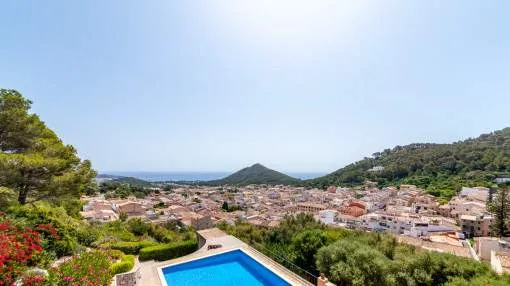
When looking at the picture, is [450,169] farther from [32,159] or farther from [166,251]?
[32,159]

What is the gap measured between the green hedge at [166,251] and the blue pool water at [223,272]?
1.79 m

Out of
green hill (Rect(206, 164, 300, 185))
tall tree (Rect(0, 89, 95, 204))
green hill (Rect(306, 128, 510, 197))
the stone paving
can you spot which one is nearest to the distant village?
green hill (Rect(306, 128, 510, 197))

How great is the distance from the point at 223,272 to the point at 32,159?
8396 millimetres

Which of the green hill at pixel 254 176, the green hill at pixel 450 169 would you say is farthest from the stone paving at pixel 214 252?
the green hill at pixel 254 176

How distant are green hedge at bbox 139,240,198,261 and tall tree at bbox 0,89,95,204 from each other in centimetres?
421

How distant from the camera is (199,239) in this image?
16.5 meters

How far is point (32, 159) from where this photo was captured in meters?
9.97

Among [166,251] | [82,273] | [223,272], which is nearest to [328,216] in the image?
[166,251]

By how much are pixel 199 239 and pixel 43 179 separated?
8482mm

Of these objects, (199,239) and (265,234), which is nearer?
(199,239)

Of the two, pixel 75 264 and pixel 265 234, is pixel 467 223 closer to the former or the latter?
pixel 265 234

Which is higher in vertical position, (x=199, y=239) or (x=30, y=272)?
(x=30, y=272)

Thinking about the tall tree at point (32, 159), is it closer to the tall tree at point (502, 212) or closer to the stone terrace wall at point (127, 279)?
the stone terrace wall at point (127, 279)

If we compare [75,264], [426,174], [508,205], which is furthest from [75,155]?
[426,174]
